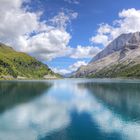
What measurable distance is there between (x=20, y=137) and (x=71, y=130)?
451 inches

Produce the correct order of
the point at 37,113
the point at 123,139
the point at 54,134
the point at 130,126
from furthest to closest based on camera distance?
the point at 37,113
the point at 130,126
the point at 54,134
the point at 123,139

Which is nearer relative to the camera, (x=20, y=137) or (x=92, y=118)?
(x=20, y=137)

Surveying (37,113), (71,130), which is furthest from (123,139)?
(37,113)

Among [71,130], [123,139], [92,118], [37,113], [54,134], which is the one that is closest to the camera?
[123,139]

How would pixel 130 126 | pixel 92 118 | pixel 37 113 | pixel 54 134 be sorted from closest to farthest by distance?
pixel 54 134
pixel 130 126
pixel 92 118
pixel 37 113

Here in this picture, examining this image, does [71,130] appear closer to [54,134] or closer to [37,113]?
[54,134]

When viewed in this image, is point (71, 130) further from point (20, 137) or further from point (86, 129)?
point (20, 137)

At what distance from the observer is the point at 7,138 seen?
149 feet

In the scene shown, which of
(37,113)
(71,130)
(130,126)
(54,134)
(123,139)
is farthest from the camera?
(37,113)

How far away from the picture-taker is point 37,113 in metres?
73.0

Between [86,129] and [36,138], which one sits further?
[86,129]

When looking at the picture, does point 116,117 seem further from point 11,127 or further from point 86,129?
point 11,127

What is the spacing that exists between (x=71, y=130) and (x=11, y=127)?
14.2 metres

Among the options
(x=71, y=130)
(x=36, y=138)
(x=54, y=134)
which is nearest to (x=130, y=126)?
(x=71, y=130)
